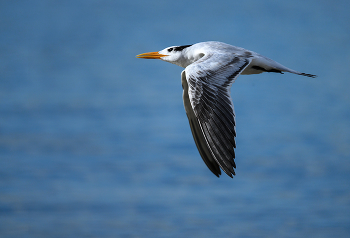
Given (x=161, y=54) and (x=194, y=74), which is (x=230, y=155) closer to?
(x=194, y=74)

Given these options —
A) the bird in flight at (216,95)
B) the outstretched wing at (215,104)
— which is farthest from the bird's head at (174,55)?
the outstretched wing at (215,104)

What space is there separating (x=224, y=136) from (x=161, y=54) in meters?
2.90

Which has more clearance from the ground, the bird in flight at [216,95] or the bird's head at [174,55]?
the bird's head at [174,55]

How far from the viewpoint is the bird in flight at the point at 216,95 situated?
5625 millimetres

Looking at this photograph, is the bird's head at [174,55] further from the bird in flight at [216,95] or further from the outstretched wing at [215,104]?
the outstretched wing at [215,104]

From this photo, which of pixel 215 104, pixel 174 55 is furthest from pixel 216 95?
pixel 174 55

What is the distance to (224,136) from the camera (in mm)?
5656

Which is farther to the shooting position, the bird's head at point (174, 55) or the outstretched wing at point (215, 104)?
the bird's head at point (174, 55)

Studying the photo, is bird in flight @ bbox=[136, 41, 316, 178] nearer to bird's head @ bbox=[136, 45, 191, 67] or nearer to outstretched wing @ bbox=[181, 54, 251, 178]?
outstretched wing @ bbox=[181, 54, 251, 178]

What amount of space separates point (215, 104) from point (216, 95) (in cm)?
13

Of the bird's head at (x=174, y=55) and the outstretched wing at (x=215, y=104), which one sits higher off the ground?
the bird's head at (x=174, y=55)

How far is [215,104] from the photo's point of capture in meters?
5.86

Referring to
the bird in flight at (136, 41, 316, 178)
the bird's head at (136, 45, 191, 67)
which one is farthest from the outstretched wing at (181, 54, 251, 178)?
the bird's head at (136, 45, 191, 67)

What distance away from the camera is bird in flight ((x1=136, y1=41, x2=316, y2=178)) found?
5.62 metres
